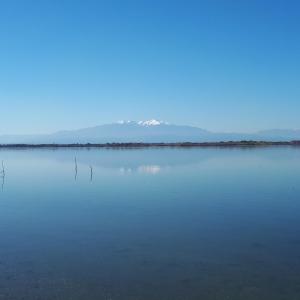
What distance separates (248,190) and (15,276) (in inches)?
475

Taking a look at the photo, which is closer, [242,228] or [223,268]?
[223,268]

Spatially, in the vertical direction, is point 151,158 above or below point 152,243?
above

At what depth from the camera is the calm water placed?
23.3 ft

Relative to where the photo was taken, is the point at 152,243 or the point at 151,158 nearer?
the point at 152,243

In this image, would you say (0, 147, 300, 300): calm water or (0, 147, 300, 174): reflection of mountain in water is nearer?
(0, 147, 300, 300): calm water

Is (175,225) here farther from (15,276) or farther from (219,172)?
(219,172)

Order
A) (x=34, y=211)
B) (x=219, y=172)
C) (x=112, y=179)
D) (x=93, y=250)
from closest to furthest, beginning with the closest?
(x=93, y=250) < (x=34, y=211) < (x=112, y=179) < (x=219, y=172)

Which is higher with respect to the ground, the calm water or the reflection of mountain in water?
the reflection of mountain in water

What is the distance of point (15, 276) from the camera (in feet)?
25.3

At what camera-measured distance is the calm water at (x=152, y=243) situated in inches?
280

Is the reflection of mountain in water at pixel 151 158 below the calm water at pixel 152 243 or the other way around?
the other way around

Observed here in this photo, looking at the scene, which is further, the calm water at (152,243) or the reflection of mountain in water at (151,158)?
the reflection of mountain in water at (151,158)

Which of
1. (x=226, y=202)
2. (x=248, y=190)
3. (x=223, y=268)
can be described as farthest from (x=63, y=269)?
A: (x=248, y=190)

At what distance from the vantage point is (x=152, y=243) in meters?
9.70
